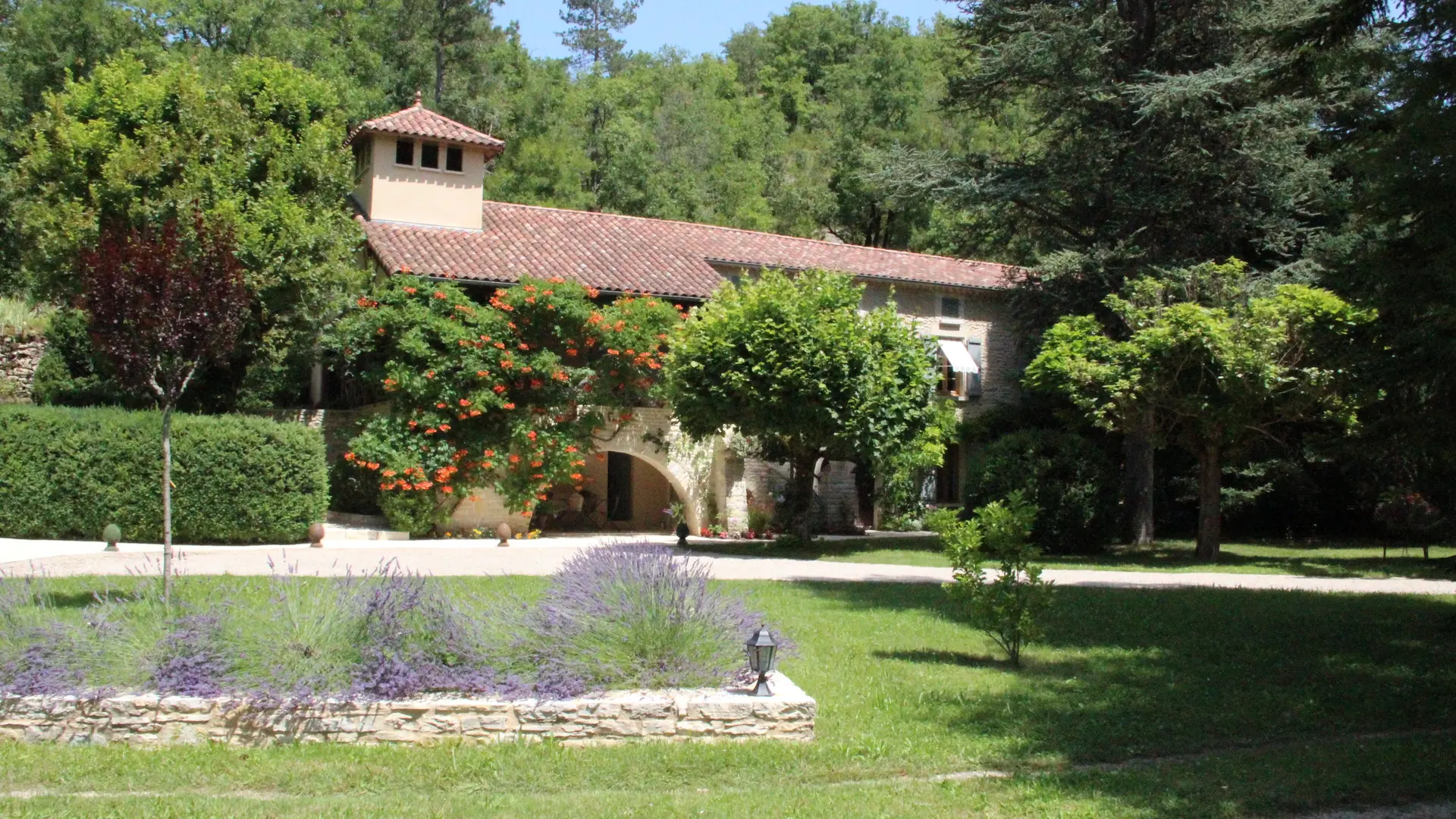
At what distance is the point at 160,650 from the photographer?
779 cm

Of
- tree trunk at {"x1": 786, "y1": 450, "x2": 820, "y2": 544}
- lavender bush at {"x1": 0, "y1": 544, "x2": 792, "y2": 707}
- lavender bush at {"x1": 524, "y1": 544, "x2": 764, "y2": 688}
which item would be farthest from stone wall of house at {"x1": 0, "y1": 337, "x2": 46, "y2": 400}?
lavender bush at {"x1": 524, "y1": 544, "x2": 764, "y2": 688}

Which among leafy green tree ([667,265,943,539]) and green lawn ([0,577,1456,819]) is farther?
leafy green tree ([667,265,943,539])

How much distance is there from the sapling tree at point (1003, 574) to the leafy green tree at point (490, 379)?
13.0 meters

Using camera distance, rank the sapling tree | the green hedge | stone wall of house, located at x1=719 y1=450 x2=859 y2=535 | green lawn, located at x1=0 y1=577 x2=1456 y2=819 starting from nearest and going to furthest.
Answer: green lawn, located at x1=0 y1=577 x2=1456 y2=819 → the sapling tree → the green hedge → stone wall of house, located at x1=719 y1=450 x2=859 y2=535

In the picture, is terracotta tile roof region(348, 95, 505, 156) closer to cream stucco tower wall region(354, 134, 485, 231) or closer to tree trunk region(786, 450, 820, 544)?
cream stucco tower wall region(354, 134, 485, 231)

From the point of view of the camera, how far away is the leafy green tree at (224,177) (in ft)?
68.1

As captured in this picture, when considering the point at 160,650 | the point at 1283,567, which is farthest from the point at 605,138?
the point at 160,650

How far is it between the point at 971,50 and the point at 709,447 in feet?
34.9

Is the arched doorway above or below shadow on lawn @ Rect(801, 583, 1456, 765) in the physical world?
above

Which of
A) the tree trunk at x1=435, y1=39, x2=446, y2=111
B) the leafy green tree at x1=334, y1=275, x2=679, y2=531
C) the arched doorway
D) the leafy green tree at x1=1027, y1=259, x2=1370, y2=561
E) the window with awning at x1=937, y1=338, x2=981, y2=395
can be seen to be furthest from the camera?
the tree trunk at x1=435, y1=39, x2=446, y2=111

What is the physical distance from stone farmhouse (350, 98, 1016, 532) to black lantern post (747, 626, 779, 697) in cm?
1449

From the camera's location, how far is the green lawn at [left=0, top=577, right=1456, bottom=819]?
649cm

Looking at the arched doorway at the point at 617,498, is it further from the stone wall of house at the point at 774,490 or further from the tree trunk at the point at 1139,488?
the tree trunk at the point at 1139,488

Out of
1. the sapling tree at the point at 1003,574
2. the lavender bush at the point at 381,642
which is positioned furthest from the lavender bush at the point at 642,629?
the sapling tree at the point at 1003,574
